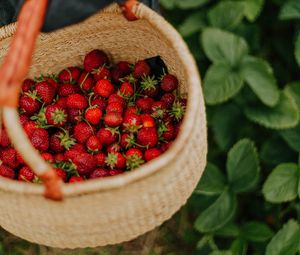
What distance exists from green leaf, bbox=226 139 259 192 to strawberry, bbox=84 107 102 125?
36 cm

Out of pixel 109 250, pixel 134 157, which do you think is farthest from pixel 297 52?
pixel 109 250

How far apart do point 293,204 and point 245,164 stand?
22 centimetres

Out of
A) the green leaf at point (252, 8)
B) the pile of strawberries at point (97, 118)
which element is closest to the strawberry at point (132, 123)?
the pile of strawberries at point (97, 118)

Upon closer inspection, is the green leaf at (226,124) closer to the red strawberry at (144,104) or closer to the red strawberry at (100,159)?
the red strawberry at (144,104)

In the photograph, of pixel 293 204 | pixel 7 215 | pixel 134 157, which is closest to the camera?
pixel 7 215

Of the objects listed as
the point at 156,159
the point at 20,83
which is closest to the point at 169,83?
the point at 156,159

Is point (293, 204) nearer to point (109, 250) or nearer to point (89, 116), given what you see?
point (109, 250)

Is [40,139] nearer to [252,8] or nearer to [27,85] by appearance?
[27,85]

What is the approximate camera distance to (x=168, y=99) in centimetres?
120

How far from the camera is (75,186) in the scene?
84cm

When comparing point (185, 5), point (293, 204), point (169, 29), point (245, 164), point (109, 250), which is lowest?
point (109, 250)

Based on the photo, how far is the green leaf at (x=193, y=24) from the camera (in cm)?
147

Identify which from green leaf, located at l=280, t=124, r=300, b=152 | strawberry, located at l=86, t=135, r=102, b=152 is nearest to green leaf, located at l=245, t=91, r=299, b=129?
green leaf, located at l=280, t=124, r=300, b=152

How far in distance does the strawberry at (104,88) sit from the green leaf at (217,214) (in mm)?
387
